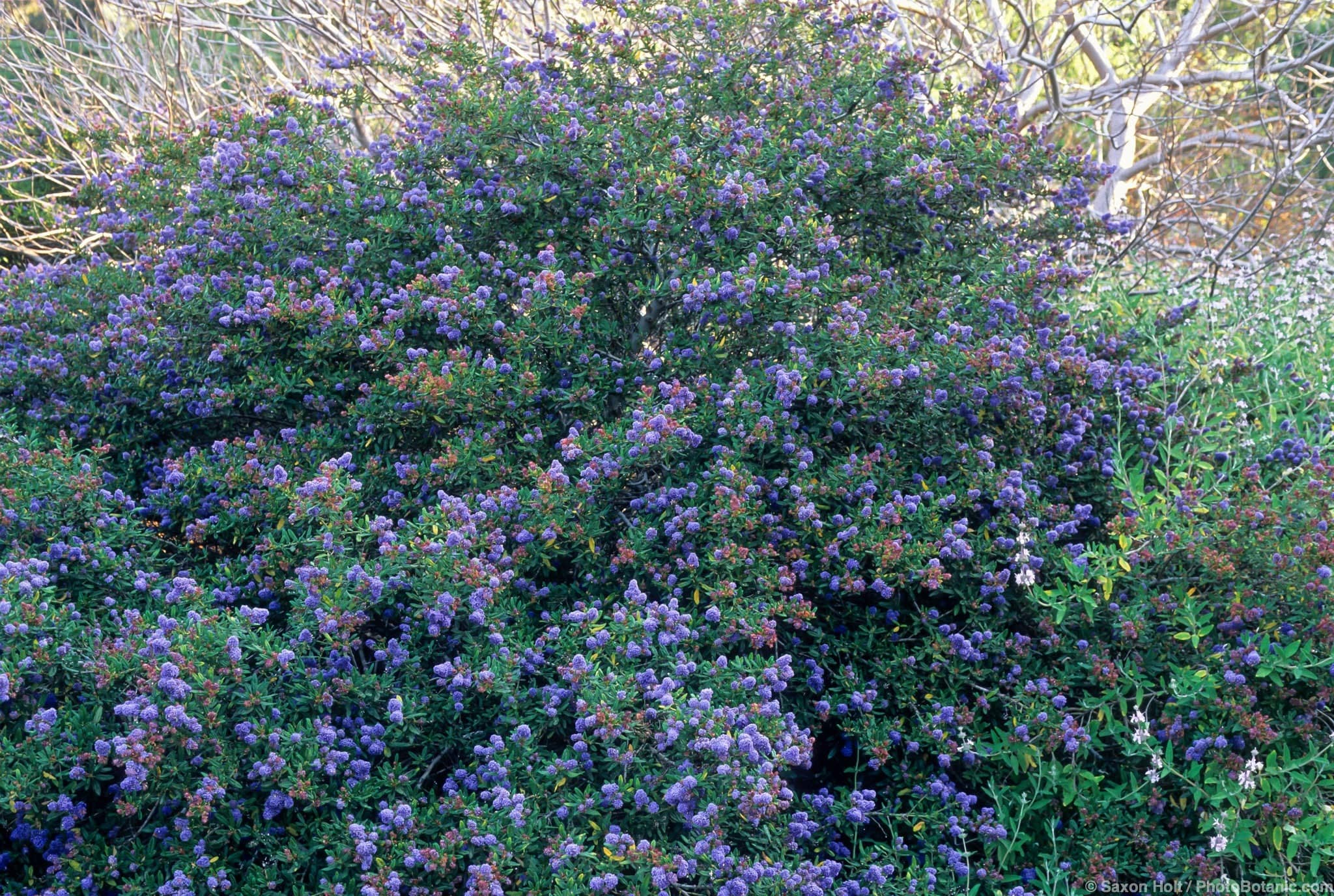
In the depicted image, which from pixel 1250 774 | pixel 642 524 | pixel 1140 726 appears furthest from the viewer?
pixel 642 524

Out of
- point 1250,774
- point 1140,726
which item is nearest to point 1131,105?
point 1140,726

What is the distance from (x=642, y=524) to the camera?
3477 millimetres

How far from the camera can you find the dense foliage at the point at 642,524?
2.82 metres

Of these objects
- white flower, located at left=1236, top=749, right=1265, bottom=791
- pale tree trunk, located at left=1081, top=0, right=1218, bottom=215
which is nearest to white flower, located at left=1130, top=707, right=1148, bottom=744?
white flower, located at left=1236, top=749, right=1265, bottom=791

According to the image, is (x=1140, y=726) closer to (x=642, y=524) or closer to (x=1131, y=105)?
(x=642, y=524)

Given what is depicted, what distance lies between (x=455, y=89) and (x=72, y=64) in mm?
4691

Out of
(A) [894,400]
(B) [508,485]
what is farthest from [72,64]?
(A) [894,400]

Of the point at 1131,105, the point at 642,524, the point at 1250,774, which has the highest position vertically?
the point at 1131,105

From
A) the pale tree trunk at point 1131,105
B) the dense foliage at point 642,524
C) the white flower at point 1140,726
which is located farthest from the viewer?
the pale tree trunk at point 1131,105

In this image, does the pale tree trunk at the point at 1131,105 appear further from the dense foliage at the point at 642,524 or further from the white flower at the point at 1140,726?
the white flower at the point at 1140,726

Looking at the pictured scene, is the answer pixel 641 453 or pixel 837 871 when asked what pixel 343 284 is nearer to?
pixel 641 453

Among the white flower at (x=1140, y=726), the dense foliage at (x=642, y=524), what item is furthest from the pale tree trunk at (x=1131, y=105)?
the white flower at (x=1140, y=726)

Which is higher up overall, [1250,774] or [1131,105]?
[1131,105]

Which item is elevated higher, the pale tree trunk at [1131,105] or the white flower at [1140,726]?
the pale tree trunk at [1131,105]
